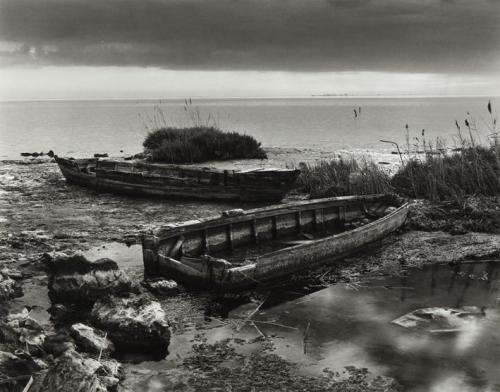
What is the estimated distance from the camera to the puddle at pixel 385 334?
6055 mm

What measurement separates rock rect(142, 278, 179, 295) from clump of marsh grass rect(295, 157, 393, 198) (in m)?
7.69

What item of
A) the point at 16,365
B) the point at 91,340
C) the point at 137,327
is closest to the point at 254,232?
the point at 137,327

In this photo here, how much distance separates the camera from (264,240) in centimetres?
1123

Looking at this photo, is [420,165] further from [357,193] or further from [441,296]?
[441,296]

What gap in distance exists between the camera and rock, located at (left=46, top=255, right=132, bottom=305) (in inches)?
302

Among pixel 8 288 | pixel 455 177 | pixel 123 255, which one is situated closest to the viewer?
pixel 8 288

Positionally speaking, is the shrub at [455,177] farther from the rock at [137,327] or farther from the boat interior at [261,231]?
the rock at [137,327]

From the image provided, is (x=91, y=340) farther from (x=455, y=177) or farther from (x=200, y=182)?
(x=455, y=177)

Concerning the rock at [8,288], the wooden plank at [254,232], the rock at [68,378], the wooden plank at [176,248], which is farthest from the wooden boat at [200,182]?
the rock at [68,378]

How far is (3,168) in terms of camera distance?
2286cm

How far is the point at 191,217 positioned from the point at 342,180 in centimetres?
471

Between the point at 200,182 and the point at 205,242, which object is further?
the point at 200,182

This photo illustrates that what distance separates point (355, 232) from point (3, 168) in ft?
58.0

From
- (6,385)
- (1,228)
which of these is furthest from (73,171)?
(6,385)
